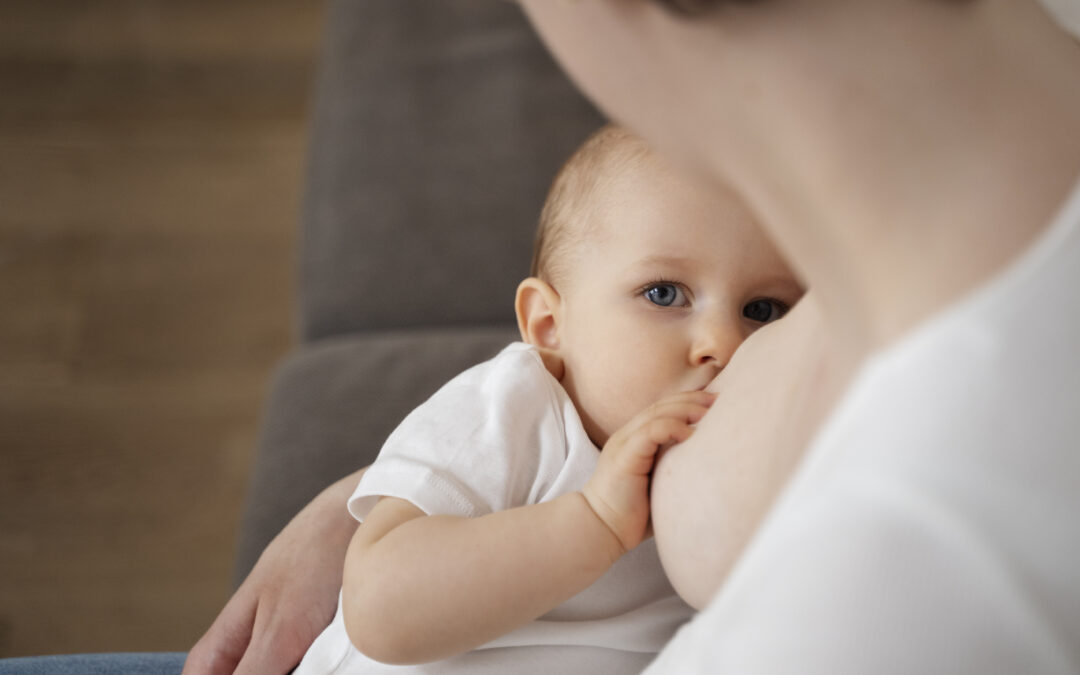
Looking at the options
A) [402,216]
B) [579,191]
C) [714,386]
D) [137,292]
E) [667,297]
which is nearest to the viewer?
[714,386]

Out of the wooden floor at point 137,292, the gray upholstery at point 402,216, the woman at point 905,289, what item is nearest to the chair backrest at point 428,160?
the gray upholstery at point 402,216

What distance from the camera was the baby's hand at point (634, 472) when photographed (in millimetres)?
704

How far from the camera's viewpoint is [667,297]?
0.86 metres

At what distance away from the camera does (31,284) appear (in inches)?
84.4

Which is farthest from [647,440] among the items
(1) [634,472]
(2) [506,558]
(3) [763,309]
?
(3) [763,309]

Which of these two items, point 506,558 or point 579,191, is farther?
point 579,191

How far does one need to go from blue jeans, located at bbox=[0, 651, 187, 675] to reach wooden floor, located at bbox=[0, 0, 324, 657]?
0.82 metres

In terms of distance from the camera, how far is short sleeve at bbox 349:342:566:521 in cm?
77

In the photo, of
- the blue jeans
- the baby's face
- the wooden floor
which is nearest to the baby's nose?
the baby's face

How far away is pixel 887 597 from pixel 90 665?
749mm

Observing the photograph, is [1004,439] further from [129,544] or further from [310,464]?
[129,544]

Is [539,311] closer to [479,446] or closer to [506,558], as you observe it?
[479,446]

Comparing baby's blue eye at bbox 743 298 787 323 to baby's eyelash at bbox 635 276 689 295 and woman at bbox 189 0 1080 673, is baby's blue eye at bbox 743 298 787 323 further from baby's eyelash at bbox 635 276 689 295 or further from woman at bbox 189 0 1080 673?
woman at bbox 189 0 1080 673

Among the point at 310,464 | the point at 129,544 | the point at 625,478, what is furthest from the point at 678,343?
the point at 129,544
